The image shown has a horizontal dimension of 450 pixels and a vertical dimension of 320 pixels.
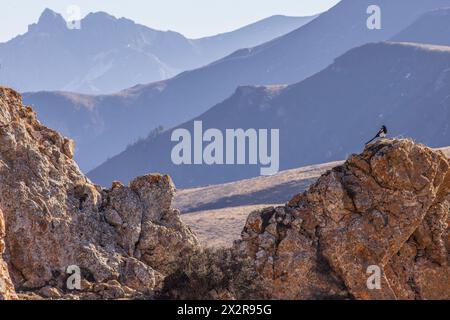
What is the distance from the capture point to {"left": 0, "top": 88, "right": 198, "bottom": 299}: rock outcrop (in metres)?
19.9

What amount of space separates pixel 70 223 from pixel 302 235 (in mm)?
5466

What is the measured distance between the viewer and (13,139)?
2108cm

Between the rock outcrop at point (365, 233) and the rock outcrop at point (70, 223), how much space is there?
2566mm

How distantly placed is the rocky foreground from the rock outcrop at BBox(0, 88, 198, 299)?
28 mm

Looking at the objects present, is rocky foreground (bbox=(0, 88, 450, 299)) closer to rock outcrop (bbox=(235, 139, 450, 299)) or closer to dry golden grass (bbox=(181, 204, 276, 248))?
rock outcrop (bbox=(235, 139, 450, 299))

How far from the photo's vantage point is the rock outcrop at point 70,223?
65.2ft

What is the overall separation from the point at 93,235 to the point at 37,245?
5.26 feet

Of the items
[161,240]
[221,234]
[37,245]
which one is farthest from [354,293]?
[221,234]

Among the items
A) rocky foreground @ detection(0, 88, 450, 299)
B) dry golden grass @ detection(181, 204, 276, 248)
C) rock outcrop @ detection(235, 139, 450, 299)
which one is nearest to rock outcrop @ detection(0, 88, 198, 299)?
rocky foreground @ detection(0, 88, 450, 299)

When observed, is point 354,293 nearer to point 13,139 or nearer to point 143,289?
point 143,289

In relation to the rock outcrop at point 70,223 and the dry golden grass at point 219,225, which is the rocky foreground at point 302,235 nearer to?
the rock outcrop at point 70,223

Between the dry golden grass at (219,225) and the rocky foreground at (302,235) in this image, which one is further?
the dry golden grass at (219,225)

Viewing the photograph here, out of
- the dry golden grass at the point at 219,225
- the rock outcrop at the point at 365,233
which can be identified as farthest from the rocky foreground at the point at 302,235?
the dry golden grass at the point at 219,225

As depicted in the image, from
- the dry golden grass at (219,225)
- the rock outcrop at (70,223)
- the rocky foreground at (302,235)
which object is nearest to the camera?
the rocky foreground at (302,235)
